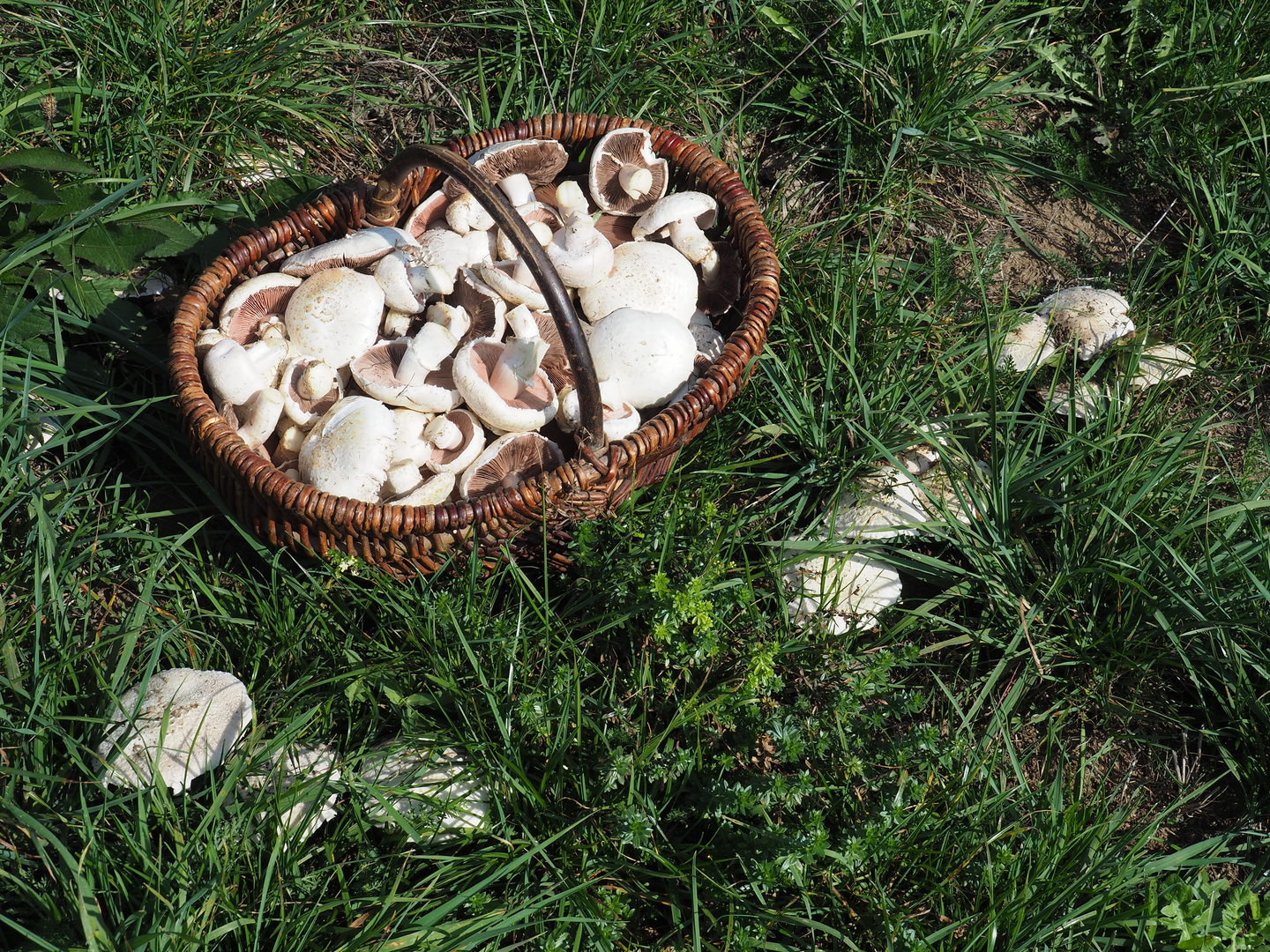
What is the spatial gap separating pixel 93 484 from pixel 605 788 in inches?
69.9

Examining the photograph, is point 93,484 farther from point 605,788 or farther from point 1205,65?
point 1205,65

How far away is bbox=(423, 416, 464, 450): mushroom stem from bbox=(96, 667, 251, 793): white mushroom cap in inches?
29.6

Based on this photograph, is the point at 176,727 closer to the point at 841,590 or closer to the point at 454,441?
the point at 454,441

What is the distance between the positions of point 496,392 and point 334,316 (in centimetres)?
50

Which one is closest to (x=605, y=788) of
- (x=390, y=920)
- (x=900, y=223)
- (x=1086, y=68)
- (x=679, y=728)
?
(x=679, y=728)

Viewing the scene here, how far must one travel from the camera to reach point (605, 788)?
2018 millimetres

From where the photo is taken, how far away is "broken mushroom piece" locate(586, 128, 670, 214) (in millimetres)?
2883

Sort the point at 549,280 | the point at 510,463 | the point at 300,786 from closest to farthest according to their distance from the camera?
the point at 300,786, the point at 549,280, the point at 510,463

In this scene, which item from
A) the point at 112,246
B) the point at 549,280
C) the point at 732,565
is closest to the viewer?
the point at 549,280

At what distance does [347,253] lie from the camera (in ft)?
8.67

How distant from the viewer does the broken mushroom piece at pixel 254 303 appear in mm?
2553

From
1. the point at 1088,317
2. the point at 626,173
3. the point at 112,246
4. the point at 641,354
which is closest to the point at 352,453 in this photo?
the point at 641,354

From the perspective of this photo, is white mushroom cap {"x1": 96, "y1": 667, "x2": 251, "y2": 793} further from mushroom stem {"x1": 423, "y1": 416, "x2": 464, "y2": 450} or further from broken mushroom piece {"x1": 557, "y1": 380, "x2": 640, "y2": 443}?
broken mushroom piece {"x1": 557, "y1": 380, "x2": 640, "y2": 443}

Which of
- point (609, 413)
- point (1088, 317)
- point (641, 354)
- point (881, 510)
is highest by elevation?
point (641, 354)
